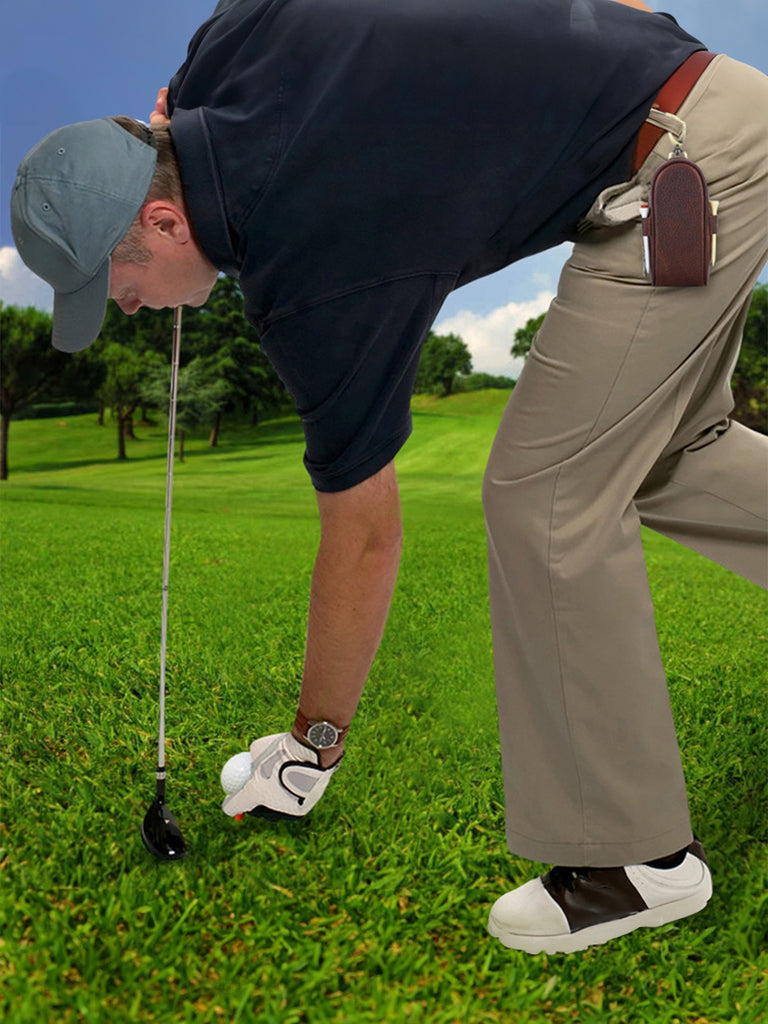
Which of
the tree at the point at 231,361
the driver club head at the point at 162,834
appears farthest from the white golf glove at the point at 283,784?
the tree at the point at 231,361

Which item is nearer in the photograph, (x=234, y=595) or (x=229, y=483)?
(x=234, y=595)

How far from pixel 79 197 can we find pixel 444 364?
25.6 m

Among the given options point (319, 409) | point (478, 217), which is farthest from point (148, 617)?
point (478, 217)

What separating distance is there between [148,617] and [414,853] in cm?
220

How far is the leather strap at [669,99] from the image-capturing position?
5.51ft

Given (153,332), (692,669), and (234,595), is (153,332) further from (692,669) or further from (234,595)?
(692,669)

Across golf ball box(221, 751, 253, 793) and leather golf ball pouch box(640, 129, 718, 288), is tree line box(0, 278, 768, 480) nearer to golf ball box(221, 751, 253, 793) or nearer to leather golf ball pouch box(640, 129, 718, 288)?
golf ball box(221, 751, 253, 793)

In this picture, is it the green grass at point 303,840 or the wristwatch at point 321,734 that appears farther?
the wristwatch at point 321,734

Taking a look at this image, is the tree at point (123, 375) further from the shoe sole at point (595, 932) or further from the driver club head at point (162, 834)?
the shoe sole at point (595, 932)

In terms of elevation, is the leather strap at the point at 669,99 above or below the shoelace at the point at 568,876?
above

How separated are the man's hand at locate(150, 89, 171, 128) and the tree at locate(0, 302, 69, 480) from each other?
20400mm

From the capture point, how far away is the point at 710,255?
1.65 metres

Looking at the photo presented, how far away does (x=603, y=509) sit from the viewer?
177 centimetres

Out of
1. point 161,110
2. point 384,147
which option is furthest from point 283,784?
point 161,110
